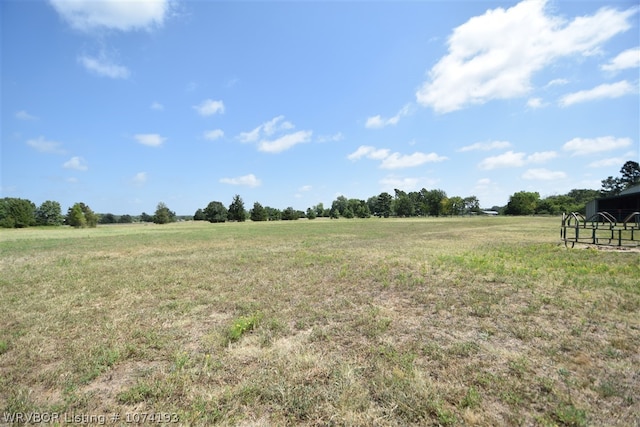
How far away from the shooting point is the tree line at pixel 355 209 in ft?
206

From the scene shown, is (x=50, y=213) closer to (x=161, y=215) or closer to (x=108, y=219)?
(x=161, y=215)

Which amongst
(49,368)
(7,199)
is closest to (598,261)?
Answer: (49,368)

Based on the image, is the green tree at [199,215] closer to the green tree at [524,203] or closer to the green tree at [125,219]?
the green tree at [125,219]

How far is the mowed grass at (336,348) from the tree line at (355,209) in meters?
75.4

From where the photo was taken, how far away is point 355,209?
4437 inches

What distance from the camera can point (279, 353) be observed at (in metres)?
4.18

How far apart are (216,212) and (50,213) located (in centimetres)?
4490

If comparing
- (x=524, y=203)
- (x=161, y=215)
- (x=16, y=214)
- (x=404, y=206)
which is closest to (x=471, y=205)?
(x=524, y=203)

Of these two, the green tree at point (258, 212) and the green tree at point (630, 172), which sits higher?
the green tree at point (630, 172)

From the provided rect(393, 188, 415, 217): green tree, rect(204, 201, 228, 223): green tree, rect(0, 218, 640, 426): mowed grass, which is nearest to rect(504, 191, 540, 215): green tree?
rect(393, 188, 415, 217): green tree

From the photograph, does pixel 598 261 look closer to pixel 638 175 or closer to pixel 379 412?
pixel 379 412

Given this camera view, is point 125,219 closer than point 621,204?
No

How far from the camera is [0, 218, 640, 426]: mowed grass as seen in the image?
9.78 feet

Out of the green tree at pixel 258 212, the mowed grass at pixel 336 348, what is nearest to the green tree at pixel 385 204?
the green tree at pixel 258 212
